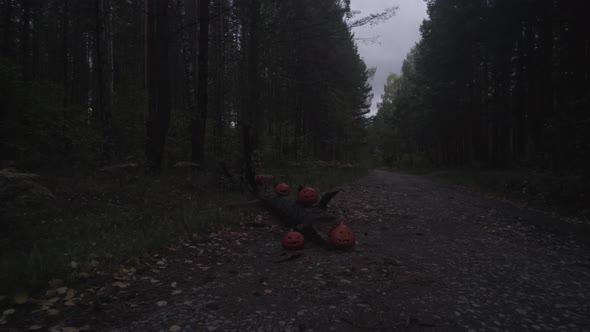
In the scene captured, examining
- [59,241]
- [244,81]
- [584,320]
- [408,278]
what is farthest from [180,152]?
[584,320]

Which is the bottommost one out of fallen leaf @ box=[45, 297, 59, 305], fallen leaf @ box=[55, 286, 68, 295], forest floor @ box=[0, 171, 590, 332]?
forest floor @ box=[0, 171, 590, 332]

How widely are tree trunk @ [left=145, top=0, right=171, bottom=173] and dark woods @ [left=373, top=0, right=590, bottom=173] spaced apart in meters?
12.4

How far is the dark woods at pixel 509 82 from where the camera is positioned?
11.3 m

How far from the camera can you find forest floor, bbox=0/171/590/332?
317cm

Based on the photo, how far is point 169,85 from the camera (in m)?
11.3

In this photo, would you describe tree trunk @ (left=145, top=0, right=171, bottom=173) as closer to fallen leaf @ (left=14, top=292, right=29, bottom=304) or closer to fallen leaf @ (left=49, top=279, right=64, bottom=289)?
fallen leaf @ (left=49, top=279, right=64, bottom=289)

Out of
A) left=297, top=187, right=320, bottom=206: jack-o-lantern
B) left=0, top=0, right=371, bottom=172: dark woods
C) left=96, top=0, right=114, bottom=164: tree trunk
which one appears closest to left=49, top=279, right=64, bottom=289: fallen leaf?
left=297, top=187, right=320, bottom=206: jack-o-lantern

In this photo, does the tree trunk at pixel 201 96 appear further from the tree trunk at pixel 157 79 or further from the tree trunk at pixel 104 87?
the tree trunk at pixel 104 87

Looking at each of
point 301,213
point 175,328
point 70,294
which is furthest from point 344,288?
point 70,294

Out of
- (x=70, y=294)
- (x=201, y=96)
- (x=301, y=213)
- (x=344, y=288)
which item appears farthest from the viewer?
(x=201, y=96)

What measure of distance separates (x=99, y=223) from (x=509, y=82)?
26.3 m

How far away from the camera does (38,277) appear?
3633 mm

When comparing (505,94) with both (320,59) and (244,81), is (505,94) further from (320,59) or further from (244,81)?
(244,81)

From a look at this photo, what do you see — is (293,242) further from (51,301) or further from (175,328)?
(51,301)
